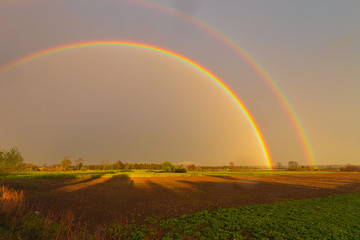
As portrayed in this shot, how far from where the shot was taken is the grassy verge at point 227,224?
9.80 m

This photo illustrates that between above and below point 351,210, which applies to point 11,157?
above

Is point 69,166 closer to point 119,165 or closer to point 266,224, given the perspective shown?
point 119,165

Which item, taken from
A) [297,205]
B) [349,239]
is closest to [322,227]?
[349,239]

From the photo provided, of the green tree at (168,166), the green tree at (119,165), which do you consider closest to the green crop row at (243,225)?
the green tree at (168,166)

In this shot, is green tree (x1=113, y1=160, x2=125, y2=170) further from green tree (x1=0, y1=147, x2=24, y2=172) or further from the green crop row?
the green crop row

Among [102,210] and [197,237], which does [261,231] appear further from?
[102,210]

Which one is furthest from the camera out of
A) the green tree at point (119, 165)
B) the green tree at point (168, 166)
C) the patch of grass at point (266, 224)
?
the green tree at point (119, 165)

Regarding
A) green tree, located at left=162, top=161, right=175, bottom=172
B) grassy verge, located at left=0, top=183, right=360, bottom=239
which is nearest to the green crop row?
grassy verge, located at left=0, top=183, right=360, bottom=239

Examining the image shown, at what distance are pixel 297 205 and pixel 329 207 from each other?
2.86 meters

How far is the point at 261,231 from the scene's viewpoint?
11.6 m

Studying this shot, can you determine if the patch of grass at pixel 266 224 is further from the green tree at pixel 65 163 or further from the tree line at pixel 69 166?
the green tree at pixel 65 163

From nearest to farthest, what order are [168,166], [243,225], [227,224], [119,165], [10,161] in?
[243,225] < [227,224] < [10,161] < [168,166] < [119,165]

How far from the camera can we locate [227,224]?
12.9 metres

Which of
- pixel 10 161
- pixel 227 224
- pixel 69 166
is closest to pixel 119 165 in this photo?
pixel 69 166
